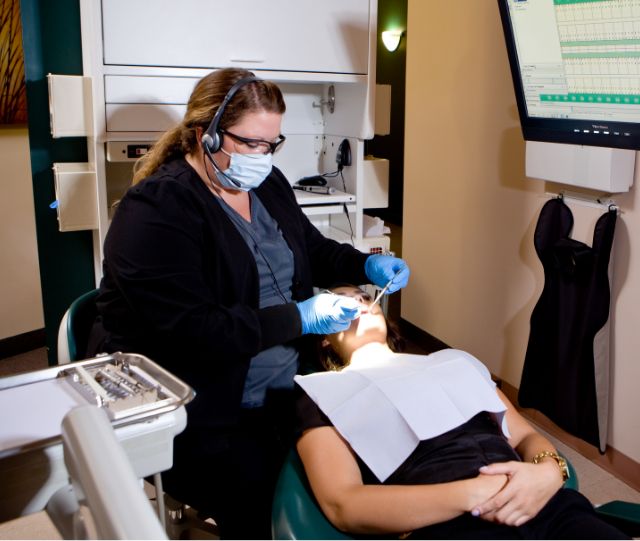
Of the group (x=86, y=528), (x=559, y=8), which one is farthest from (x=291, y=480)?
(x=559, y=8)

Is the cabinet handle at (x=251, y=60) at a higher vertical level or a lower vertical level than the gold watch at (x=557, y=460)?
higher

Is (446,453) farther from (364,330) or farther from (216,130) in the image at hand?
(216,130)

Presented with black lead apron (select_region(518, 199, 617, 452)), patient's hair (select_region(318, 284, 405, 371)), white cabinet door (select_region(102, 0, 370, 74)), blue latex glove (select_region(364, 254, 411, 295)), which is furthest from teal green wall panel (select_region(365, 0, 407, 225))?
patient's hair (select_region(318, 284, 405, 371))

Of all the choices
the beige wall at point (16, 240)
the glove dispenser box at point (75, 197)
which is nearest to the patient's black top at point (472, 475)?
the glove dispenser box at point (75, 197)

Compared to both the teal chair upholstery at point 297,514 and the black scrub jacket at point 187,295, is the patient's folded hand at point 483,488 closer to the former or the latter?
the teal chair upholstery at point 297,514

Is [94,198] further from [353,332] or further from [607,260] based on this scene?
[607,260]

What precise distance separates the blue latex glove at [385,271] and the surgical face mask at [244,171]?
0.47m

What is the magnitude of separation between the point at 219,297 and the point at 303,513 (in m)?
0.57

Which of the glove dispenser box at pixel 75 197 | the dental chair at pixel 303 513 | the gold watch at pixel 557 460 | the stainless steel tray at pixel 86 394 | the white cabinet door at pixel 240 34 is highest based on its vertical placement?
the white cabinet door at pixel 240 34

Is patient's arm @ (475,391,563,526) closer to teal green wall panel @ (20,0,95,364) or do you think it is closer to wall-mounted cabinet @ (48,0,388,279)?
wall-mounted cabinet @ (48,0,388,279)

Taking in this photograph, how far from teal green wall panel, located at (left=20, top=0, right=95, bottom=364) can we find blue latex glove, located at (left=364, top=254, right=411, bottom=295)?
1.36m

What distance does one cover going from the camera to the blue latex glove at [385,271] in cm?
192

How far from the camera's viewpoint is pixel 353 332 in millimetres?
1715

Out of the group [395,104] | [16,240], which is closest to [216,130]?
[16,240]
